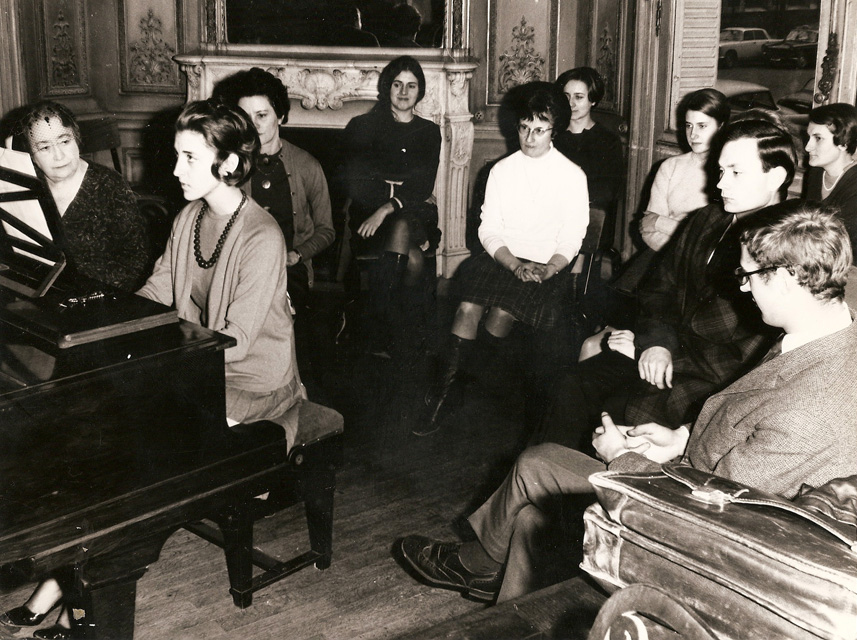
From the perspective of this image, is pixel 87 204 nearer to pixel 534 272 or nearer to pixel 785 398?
pixel 534 272

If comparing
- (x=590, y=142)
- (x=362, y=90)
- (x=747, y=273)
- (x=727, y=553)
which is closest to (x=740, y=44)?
(x=590, y=142)

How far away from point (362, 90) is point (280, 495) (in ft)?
14.5

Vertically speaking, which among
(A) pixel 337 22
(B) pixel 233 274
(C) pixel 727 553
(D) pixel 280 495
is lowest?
(D) pixel 280 495

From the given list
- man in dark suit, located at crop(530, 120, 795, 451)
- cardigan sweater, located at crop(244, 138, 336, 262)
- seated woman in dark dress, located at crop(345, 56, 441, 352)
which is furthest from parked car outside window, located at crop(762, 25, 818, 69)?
cardigan sweater, located at crop(244, 138, 336, 262)

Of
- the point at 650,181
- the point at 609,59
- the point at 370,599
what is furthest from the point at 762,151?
the point at 609,59

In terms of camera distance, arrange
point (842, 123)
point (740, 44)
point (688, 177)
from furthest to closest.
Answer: point (740, 44) → point (688, 177) → point (842, 123)

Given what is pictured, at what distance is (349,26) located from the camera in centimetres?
645

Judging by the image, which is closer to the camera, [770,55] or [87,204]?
[87,204]

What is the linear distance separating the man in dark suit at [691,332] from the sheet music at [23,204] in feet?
5.59

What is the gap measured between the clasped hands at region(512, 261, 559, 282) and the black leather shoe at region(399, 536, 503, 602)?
1.63m

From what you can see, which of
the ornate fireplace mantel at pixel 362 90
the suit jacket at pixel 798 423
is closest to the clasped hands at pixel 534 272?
the suit jacket at pixel 798 423

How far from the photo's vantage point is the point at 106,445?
1.91m

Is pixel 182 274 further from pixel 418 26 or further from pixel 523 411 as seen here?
pixel 418 26

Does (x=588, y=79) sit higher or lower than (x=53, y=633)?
higher
